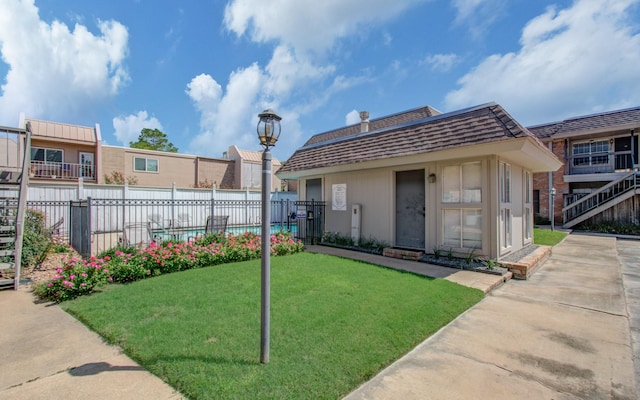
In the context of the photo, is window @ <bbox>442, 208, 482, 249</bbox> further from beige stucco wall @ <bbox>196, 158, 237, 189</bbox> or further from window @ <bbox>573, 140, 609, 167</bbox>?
beige stucco wall @ <bbox>196, 158, 237, 189</bbox>

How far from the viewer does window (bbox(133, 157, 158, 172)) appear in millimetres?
20411

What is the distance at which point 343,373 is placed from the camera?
2.54 metres

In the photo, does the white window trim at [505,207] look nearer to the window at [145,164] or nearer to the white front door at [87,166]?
the window at [145,164]

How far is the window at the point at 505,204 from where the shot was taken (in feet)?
23.2

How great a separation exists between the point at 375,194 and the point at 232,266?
4833mm

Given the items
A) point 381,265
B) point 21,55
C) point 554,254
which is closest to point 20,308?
point 381,265

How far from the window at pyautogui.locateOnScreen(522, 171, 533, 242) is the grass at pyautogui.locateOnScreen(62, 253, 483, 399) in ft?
19.3

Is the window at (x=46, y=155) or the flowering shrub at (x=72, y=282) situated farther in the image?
the window at (x=46, y=155)

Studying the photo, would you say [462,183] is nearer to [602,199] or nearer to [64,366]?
[64,366]

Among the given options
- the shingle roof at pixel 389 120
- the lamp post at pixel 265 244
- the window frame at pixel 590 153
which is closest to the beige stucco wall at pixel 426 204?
the shingle roof at pixel 389 120

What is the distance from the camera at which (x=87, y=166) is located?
18.8m

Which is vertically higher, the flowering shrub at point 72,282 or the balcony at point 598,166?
the balcony at point 598,166

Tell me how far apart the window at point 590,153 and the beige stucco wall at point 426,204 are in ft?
45.6

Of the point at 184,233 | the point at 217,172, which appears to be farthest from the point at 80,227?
the point at 217,172
